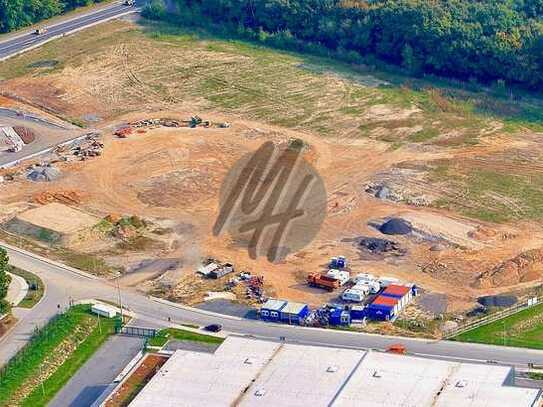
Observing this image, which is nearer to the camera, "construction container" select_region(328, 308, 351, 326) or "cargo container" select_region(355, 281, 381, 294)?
"construction container" select_region(328, 308, 351, 326)

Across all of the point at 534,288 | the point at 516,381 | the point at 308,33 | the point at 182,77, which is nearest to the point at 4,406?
the point at 516,381

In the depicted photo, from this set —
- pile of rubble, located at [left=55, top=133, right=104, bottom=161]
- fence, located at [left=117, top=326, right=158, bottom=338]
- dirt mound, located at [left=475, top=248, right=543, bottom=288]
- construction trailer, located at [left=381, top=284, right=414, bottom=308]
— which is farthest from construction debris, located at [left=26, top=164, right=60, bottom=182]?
dirt mound, located at [left=475, top=248, right=543, bottom=288]

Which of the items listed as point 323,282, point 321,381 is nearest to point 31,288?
point 323,282

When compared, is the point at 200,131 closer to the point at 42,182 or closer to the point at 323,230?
the point at 42,182

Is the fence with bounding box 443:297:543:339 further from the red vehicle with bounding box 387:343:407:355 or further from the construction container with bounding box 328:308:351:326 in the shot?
the construction container with bounding box 328:308:351:326

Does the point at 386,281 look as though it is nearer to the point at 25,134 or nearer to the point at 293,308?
the point at 293,308

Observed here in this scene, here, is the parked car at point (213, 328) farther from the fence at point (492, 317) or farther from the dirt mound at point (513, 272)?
the dirt mound at point (513, 272)
